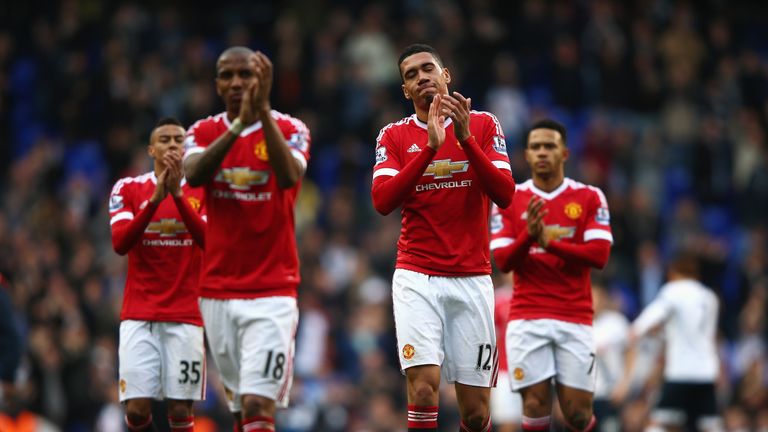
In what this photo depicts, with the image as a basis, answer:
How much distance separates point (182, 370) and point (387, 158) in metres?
2.47

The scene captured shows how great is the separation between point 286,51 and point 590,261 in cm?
1290

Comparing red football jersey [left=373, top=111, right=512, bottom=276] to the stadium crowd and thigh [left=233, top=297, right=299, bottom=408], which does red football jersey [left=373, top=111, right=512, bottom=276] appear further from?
the stadium crowd

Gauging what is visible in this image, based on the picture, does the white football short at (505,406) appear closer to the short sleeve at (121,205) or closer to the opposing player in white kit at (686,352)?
the opposing player in white kit at (686,352)

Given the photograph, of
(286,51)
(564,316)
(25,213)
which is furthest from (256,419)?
(286,51)

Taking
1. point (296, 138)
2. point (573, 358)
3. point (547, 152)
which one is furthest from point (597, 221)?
point (296, 138)

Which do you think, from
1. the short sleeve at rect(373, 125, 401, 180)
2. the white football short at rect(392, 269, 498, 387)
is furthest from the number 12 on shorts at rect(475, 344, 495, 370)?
the short sleeve at rect(373, 125, 401, 180)

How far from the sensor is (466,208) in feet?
29.6

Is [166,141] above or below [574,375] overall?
above

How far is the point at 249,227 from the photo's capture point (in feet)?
26.3

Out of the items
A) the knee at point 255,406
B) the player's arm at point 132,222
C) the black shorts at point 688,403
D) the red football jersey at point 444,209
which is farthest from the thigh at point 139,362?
the black shorts at point 688,403

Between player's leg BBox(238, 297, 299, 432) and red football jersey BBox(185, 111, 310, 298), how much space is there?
0.36 feet

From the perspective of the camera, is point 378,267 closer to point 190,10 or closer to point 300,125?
point 190,10

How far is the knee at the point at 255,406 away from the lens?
7766 millimetres

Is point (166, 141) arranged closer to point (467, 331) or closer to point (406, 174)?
point (406, 174)
